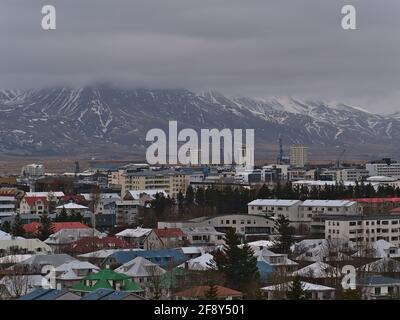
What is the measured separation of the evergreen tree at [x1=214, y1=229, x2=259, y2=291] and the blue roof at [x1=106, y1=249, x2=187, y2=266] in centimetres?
134

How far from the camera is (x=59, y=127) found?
82.6 meters

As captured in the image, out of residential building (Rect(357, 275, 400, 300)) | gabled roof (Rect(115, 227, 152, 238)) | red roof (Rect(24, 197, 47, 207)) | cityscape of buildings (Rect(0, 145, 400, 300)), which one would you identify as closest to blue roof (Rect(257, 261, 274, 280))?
cityscape of buildings (Rect(0, 145, 400, 300))

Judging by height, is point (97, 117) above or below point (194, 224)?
above

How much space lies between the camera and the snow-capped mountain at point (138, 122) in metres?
78.9

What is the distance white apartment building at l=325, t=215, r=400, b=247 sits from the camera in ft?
57.1

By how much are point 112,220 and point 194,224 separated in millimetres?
5002

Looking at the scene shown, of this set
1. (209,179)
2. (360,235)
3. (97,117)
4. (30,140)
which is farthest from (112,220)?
(97,117)

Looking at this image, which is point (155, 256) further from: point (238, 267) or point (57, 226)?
point (57, 226)

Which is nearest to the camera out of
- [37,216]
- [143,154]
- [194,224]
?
[194,224]

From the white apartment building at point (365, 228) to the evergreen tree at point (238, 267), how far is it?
232 inches

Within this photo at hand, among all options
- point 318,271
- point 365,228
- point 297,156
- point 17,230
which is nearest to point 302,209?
point 365,228

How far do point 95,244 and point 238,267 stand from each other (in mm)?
4305
